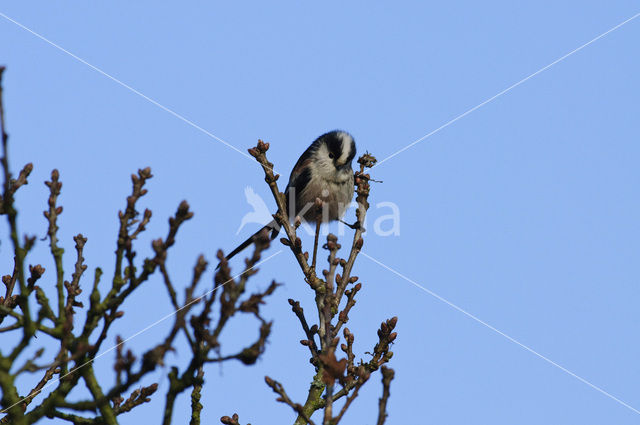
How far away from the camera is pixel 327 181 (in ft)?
25.0

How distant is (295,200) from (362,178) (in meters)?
2.74

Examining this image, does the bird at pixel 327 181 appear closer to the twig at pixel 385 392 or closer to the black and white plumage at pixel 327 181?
the black and white plumage at pixel 327 181

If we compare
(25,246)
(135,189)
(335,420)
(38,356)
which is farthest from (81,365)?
(335,420)

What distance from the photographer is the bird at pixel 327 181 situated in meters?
7.52

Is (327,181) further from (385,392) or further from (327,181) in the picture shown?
(385,392)

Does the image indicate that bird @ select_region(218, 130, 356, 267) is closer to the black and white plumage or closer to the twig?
the black and white plumage

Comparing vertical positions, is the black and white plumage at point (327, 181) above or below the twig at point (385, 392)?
above

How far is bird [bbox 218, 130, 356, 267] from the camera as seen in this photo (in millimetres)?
7520

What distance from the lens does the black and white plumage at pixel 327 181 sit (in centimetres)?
752

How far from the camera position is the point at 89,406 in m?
2.93

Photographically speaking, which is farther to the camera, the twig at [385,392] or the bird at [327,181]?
the bird at [327,181]

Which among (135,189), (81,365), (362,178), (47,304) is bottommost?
(81,365)

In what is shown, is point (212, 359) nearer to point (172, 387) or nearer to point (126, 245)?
point (172, 387)

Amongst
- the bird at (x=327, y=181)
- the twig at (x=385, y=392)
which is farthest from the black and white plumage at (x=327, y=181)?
the twig at (x=385, y=392)
